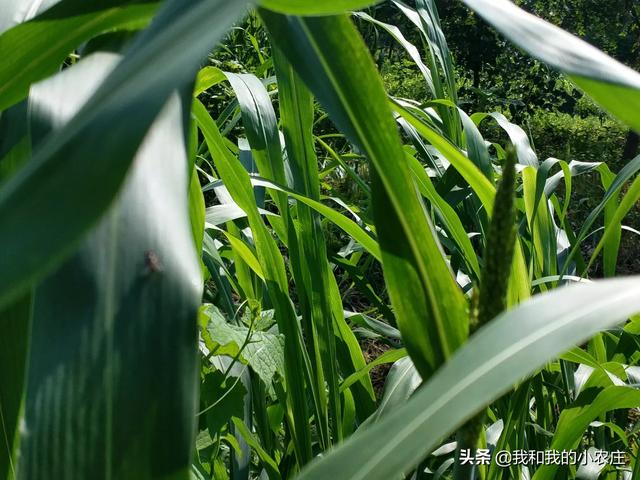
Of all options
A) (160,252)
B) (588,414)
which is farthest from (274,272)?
(160,252)

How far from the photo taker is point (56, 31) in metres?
0.40

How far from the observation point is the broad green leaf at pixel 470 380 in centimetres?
26

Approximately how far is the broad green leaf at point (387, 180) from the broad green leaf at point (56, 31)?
73 mm

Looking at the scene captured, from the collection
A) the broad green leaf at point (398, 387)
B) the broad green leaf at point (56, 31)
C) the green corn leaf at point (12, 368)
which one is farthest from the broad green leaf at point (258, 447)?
the broad green leaf at point (56, 31)

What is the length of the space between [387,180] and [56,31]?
19cm

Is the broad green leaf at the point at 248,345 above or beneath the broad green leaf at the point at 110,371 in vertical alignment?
beneath

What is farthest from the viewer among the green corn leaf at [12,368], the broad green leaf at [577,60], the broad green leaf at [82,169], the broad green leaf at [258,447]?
the broad green leaf at [258,447]

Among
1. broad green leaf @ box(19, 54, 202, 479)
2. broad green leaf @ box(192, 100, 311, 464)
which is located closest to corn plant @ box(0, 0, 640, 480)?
broad green leaf @ box(19, 54, 202, 479)

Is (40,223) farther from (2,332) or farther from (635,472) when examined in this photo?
(635,472)

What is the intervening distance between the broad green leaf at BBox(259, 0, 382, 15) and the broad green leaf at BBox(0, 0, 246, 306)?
0.12m

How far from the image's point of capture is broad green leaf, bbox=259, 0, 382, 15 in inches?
13.7

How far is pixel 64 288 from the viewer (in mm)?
260

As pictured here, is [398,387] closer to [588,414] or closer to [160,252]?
[588,414]

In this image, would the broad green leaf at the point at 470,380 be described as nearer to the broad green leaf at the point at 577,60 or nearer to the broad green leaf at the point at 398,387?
the broad green leaf at the point at 577,60
